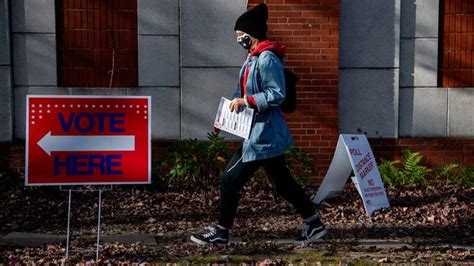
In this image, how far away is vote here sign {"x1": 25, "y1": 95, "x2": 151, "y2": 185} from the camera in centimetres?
563

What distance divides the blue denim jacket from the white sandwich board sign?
1988 mm

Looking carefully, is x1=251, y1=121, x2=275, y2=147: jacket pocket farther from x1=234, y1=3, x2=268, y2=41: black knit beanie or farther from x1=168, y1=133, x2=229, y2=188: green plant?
x1=168, y1=133, x2=229, y2=188: green plant

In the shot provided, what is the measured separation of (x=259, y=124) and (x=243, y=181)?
0.54 meters

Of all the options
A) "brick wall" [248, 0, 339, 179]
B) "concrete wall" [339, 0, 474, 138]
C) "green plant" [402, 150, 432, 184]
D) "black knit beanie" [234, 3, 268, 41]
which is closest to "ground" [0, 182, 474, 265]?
"green plant" [402, 150, 432, 184]

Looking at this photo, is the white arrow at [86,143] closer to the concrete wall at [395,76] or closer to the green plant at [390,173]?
the green plant at [390,173]

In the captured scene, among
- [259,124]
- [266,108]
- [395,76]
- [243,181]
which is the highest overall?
[395,76]

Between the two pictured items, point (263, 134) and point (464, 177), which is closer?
point (263, 134)

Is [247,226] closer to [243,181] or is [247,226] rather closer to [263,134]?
[243,181]

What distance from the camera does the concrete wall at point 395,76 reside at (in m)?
10.7

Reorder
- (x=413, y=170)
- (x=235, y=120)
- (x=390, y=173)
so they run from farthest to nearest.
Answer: (x=413, y=170), (x=390, y=173), (x=235, y=120)

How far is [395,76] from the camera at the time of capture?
1078 cm

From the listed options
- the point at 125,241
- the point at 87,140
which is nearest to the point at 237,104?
the point at 87,140

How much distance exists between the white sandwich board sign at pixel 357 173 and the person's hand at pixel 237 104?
226cm

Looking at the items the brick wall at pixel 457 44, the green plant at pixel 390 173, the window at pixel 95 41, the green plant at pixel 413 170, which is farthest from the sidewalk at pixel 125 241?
the brick wall at pixel 457 44
